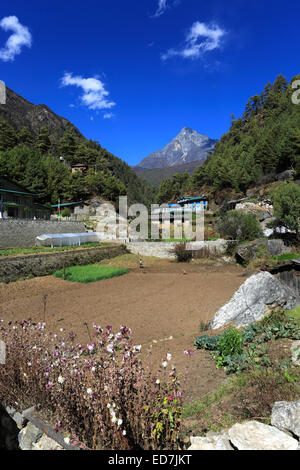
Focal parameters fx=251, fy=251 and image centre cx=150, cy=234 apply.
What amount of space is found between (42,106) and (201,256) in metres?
156

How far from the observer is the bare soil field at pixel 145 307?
17.8ft

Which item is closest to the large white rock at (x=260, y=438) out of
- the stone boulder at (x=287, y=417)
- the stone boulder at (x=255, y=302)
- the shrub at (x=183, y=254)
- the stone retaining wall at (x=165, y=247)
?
the stone boulder at (x=287, y=417)

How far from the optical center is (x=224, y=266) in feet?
69.3

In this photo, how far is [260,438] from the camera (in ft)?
7.52

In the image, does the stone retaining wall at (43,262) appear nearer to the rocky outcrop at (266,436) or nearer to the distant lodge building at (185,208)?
the rocky outcrop at (266,436)

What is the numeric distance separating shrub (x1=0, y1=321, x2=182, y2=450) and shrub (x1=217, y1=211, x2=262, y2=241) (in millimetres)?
23382

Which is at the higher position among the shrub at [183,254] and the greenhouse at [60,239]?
the greenhouse at [60,239]

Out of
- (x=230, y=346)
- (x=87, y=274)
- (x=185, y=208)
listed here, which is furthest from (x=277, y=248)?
(x=185, y=208)

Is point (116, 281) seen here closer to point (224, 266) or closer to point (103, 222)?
point (224, 266)

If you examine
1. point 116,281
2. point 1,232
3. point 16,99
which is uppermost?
point 16,99

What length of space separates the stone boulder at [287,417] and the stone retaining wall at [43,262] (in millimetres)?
15352

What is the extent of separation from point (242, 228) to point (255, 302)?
18838 mm
